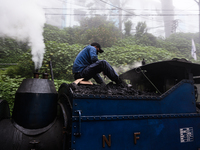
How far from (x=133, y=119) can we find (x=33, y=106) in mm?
1754

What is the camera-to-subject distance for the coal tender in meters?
2.30

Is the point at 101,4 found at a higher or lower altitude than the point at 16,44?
higher

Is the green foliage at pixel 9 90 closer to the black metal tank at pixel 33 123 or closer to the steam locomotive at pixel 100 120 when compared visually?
the steam locomotive at pixel 100 120

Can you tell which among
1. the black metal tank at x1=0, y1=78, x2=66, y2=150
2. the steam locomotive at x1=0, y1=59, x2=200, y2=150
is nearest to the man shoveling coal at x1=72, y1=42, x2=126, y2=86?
the steam locomotive at x1=0, y1=59, x2=200, y2=150

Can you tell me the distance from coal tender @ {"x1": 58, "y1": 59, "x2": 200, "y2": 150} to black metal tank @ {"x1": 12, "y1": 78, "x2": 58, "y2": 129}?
38 cm

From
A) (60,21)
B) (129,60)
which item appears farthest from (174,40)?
(60,21)

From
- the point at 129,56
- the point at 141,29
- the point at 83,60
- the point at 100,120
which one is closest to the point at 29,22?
the point at 83,60

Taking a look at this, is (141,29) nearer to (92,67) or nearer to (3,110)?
(92,67)

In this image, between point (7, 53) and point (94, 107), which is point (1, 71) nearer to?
point (7, 53)

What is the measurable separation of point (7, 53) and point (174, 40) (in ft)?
49.2

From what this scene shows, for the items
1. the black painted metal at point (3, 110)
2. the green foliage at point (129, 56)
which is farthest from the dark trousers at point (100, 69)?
the green foliage at point (129, 56)

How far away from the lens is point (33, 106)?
2.73m

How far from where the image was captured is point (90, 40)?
11.4 m

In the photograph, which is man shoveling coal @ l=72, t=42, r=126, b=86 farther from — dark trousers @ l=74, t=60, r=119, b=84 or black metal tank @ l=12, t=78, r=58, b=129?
black metal tank @ l=12, t=78, r=58, b=129
